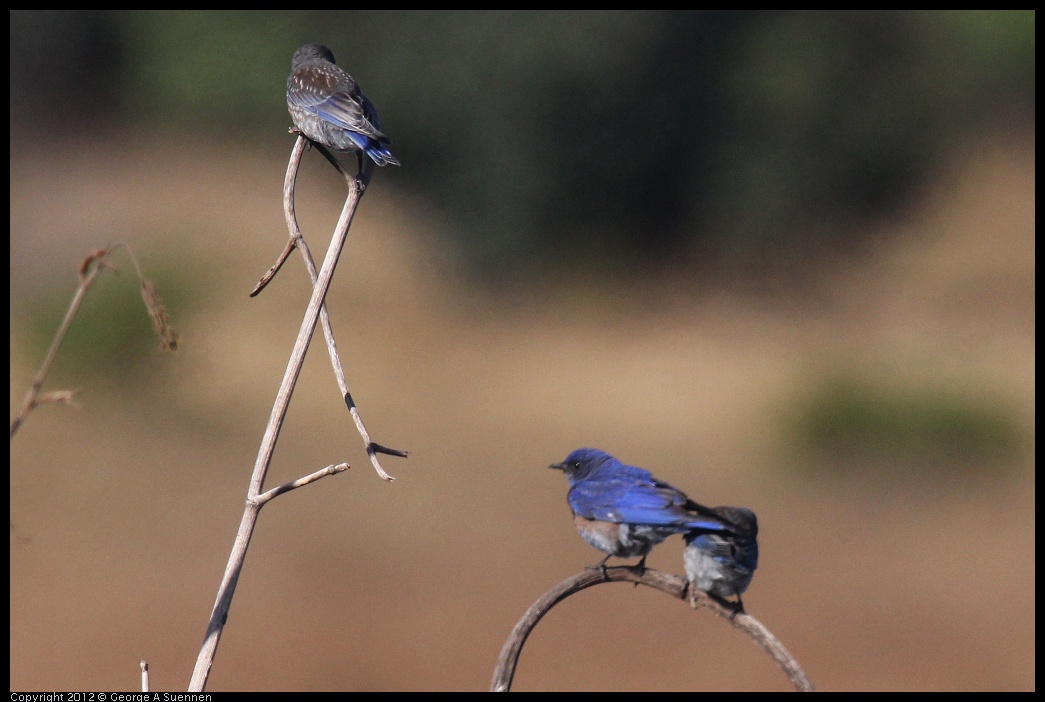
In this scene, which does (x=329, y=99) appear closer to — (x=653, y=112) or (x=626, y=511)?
(x=626, y=511)

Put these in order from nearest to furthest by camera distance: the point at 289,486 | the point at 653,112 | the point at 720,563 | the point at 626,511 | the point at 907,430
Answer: the point at 289,486, the point at 626,511, the point at 720,563, the point at 907,430, the point at 653,112

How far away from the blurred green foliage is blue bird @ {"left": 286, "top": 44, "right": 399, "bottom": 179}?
14213mm

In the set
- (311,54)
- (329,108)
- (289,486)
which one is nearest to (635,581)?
(289,486)

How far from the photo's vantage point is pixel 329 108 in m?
4.24

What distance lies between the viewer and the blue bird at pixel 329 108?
4.05 metres

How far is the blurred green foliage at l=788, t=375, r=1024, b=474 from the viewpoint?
1720 centimetres

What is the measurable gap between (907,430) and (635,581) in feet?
54.3

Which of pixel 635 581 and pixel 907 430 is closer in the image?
pixel 635 581

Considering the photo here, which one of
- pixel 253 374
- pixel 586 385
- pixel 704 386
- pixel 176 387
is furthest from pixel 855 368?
pixel 176 387

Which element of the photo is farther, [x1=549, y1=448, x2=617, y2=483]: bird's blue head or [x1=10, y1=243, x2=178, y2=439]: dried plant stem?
[x1=549, y1=448, x2=617, y2=483]: bird's blue head

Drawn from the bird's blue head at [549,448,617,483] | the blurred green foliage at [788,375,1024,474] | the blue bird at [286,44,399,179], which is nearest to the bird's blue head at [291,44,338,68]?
the blue bird at [286,44,399,179]

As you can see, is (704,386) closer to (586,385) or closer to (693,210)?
(586,385)

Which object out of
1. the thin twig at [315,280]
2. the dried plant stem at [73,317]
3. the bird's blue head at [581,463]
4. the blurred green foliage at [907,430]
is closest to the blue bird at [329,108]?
the bird's blue head at [581,463]

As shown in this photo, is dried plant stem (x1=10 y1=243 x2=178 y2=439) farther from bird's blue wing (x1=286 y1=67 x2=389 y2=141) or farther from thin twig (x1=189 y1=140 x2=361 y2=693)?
bird's blue wing (x1=286 y1=67 x2=389 y2=141)
